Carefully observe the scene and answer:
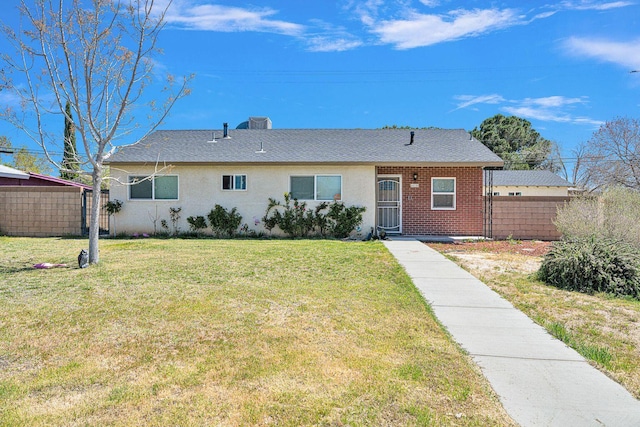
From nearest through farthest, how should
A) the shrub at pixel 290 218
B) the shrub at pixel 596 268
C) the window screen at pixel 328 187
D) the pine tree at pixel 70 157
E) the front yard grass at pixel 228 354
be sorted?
1. the front yard grass at pixel 228 354
2. the shrub at pixel 596 268
3. the pine tree at pixel 70 157
4. the shrub at pixel 290 218
5. the window screen at pixel 328 187

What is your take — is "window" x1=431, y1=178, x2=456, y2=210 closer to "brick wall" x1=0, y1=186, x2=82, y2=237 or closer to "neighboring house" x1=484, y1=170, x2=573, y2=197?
"brick wall" x1=0, y1=186, x2=82, y2=237

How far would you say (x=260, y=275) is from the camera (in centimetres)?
700

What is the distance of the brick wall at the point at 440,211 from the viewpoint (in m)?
14.5

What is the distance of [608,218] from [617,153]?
60.2ft

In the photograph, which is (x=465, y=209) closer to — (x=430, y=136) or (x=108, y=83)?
(x=430, y=136)

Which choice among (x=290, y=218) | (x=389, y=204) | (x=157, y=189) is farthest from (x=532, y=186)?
(x=157, y=189)

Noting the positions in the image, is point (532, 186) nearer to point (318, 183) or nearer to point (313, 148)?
point (313, 148)

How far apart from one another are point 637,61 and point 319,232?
45.2ft

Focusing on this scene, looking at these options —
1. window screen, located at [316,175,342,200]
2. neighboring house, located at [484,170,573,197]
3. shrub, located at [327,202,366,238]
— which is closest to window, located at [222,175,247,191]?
window screen, located at [316,175,342,200]

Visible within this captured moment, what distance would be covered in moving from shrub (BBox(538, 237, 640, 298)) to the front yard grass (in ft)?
8.74

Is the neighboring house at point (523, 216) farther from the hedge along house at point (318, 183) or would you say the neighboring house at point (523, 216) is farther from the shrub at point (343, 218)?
the shrub at point (343, 218)

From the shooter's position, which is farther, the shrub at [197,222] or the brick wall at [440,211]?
the brick wall at [440,211]

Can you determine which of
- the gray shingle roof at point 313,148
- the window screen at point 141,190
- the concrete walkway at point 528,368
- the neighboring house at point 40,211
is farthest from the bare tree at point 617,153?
the neighboring house at point 40,211

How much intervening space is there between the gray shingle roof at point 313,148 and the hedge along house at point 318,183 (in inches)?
1.5
